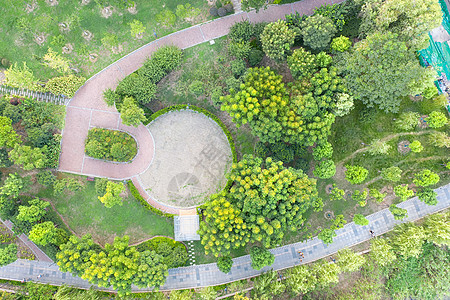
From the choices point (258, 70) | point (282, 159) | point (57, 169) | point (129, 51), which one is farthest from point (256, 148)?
point (57, 169)

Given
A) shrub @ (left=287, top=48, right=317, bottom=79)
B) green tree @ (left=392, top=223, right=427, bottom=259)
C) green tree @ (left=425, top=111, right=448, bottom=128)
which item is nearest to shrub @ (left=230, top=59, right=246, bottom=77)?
shrub @ (left=287, top=48, right=317, bottom=79)

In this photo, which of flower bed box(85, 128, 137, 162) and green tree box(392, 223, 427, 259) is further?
flower bed box(85, 128, 137, 162)

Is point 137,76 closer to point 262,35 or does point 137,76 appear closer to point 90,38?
point 90,38

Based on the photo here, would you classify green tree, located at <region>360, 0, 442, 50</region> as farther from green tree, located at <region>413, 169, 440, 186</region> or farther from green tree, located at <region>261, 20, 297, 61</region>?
green tree, located at <region>413, 169, 440, 186</region>

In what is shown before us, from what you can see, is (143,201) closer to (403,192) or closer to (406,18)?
(403,192)

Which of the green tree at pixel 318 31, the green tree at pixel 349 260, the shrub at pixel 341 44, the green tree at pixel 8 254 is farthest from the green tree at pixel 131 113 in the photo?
the green tree at pixel 349 260

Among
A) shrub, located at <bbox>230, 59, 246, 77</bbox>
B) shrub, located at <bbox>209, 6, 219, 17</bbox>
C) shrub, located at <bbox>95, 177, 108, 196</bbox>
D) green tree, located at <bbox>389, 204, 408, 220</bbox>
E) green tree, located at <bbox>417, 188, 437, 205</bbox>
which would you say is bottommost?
green tree, located at <bbox>389, 204, 408, 220</bbox>

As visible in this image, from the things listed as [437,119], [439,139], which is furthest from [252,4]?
[439,139]
